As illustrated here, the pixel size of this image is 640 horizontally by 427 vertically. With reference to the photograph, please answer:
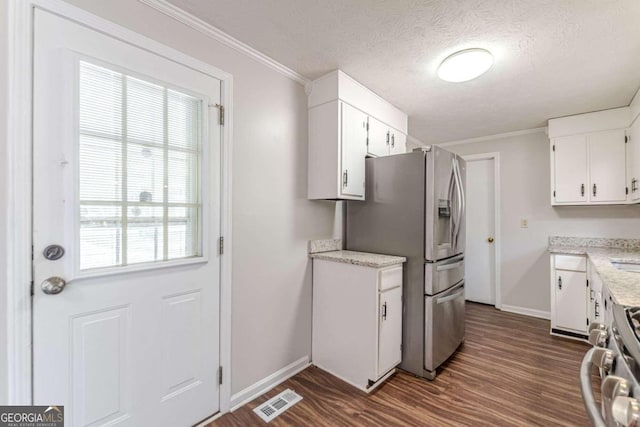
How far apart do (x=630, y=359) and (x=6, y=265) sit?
1968mm

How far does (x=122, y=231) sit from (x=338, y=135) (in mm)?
1549

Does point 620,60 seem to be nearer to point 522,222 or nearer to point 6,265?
point 522,222

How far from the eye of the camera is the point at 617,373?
67 centimetres

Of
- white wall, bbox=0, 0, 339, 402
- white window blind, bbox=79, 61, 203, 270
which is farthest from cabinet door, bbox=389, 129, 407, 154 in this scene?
white window blind, bbox=79, 61, 203, 270

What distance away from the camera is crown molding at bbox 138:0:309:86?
1.46 m

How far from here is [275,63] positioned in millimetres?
2033

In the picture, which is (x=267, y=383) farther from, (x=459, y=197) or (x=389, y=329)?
(x=459, y=197)

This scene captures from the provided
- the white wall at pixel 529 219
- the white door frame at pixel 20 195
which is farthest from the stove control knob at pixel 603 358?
the white wall at pixel 529 219

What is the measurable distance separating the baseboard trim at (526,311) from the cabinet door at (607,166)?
1477mm

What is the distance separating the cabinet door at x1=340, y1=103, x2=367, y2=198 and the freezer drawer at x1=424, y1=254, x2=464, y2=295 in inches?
32.3

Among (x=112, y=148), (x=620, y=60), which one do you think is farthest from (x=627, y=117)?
(x=112, y=148)

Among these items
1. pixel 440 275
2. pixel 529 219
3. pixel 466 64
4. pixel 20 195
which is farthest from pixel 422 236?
pixel 529 219

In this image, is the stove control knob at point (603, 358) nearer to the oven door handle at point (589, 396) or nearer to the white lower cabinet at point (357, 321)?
the oven door handle at point (589, 396)

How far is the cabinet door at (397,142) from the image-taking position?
2.79 m
